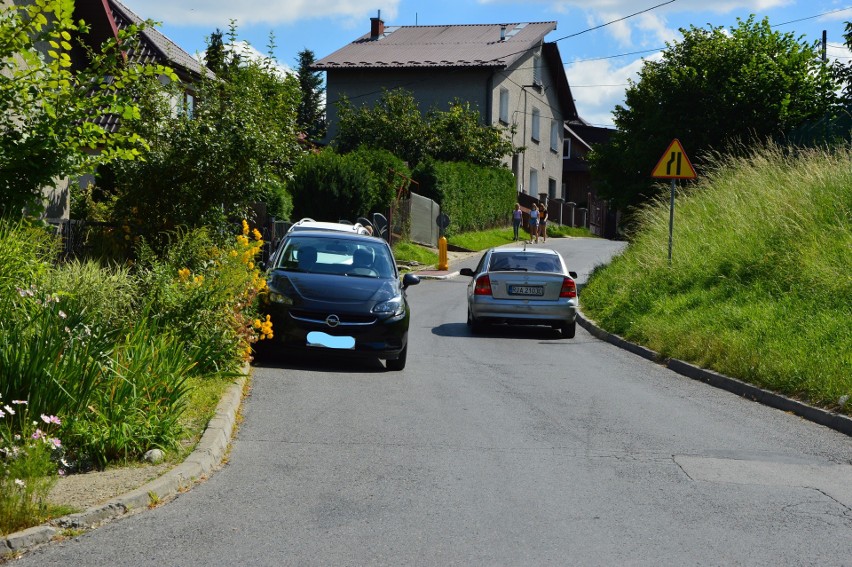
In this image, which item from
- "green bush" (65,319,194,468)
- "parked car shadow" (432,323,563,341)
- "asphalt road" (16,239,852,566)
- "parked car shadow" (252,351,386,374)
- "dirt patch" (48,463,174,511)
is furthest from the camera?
"parked car shadow" (432,323,563,341)

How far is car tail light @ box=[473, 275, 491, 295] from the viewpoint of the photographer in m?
18.0

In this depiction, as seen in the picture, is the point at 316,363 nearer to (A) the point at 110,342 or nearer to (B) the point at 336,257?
(B) the point at 336,257

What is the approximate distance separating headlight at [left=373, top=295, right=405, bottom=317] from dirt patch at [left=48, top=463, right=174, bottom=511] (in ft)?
19.3

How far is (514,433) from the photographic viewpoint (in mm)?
9070

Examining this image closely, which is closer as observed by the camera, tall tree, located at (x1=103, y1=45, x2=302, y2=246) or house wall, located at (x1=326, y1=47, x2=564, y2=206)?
tall tree, located at (x1=103, y1=45, x2=302, y2=246)

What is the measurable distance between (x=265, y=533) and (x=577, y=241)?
45232 mm

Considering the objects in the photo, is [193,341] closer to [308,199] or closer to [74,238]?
[74,238]

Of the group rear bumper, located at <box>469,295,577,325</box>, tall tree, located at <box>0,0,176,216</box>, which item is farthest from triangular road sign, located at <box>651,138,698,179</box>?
tall tree, located at <box>0,0,176,216</box>

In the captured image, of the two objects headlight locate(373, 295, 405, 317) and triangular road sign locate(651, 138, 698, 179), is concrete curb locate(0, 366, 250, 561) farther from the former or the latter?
triangular road sign locate(651, 138, 698, 179)

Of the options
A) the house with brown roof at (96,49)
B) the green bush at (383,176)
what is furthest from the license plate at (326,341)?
the green bush at (383,176)

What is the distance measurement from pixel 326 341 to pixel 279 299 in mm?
769

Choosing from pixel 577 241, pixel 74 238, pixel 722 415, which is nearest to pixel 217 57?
pixel 74 238

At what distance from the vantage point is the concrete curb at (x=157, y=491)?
5340 millimetres

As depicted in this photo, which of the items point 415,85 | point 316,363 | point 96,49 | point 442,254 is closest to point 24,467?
point 316,363
